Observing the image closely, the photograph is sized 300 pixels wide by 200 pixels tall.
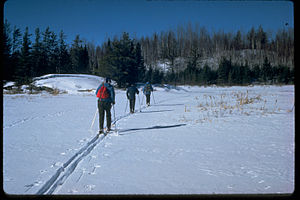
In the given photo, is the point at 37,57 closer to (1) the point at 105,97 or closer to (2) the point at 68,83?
(2) the point at 68,83

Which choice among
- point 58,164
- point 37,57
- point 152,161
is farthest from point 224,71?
point 58,164

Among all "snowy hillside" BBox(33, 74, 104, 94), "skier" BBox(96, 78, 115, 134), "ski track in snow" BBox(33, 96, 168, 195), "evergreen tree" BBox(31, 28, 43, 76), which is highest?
"evergreen tree" BBox(31, 28, 43, 76)

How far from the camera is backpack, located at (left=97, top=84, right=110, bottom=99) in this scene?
592 cm

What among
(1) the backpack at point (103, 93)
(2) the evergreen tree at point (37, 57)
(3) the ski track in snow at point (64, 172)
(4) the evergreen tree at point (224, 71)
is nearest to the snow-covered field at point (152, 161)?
(3) the ski track in snow at point (64, 172)

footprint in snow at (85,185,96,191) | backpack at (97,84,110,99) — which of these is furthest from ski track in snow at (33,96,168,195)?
backpack at (97,84,110,99)

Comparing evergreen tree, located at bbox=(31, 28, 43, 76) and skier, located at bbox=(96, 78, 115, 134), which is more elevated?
evergreen tree, located at bbox=(31, 28, 43, 76)

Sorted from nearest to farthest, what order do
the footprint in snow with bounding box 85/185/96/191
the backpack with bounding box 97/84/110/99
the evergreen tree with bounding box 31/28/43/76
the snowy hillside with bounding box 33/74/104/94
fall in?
the footprint in snow with bounding box 85/185/96/191, the backpack with bounding box 97/84/110/99, the evergreen tree with bounding box 31/28/43/76, the snowy hillside with bounding box 33/74/104/94

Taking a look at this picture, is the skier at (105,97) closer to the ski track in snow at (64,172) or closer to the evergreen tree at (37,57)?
the ski track in snow at (64,172)

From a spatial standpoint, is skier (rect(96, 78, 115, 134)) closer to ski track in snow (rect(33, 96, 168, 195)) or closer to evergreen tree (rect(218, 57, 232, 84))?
ski track in snow (rect(33, 96, 168, 195))

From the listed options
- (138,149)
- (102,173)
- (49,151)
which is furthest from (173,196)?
(49,151)

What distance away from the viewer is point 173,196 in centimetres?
196

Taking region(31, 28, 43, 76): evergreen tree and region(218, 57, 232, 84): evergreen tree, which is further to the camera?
region(218, 57, 232, 84): evergreen tree

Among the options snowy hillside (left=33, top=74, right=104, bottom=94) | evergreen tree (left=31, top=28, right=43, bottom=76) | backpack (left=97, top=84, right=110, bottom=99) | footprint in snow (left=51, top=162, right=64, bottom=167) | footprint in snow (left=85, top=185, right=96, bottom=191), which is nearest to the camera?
footprint in snow (left=85, top=185, right=96, bottom=191)
